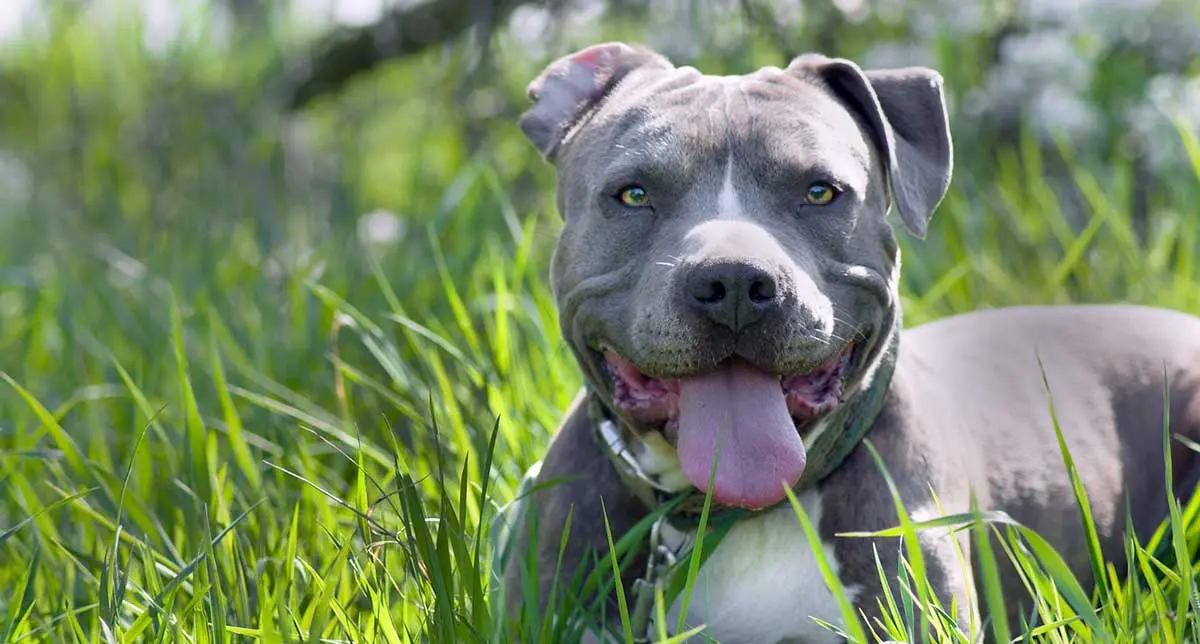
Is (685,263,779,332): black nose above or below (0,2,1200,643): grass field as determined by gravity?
above

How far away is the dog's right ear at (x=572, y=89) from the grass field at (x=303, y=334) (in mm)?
727

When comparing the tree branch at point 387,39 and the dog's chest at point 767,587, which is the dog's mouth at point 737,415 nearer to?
the dog's chest at point 767,587

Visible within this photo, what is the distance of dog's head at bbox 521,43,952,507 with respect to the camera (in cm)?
280

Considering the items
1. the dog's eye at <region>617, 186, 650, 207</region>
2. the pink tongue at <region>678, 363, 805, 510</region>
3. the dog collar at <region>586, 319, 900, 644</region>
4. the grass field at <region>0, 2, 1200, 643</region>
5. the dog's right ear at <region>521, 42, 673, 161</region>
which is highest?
the dog's right ear at <region>521, 42, 673, 161</region>

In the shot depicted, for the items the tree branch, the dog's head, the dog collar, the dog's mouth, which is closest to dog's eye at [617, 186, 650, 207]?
the dog's head

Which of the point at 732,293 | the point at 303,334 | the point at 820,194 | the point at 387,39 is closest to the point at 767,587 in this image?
the point at 732,293

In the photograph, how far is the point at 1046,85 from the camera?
596cm

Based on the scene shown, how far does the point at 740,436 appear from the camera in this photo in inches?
111

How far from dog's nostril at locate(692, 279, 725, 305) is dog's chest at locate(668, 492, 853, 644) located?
48 cm

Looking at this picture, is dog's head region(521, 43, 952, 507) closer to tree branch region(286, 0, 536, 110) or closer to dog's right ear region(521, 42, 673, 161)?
dog's right ear region(521, 42, 673, 161)

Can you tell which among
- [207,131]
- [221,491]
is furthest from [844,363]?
[207,131]

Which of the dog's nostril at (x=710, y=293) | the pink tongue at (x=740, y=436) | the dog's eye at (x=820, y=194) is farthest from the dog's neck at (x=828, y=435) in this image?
the dog's nostril at (x=710, y=293)

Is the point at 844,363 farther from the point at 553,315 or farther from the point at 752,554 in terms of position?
the point at 553,315

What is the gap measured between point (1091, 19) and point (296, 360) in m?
3.22
